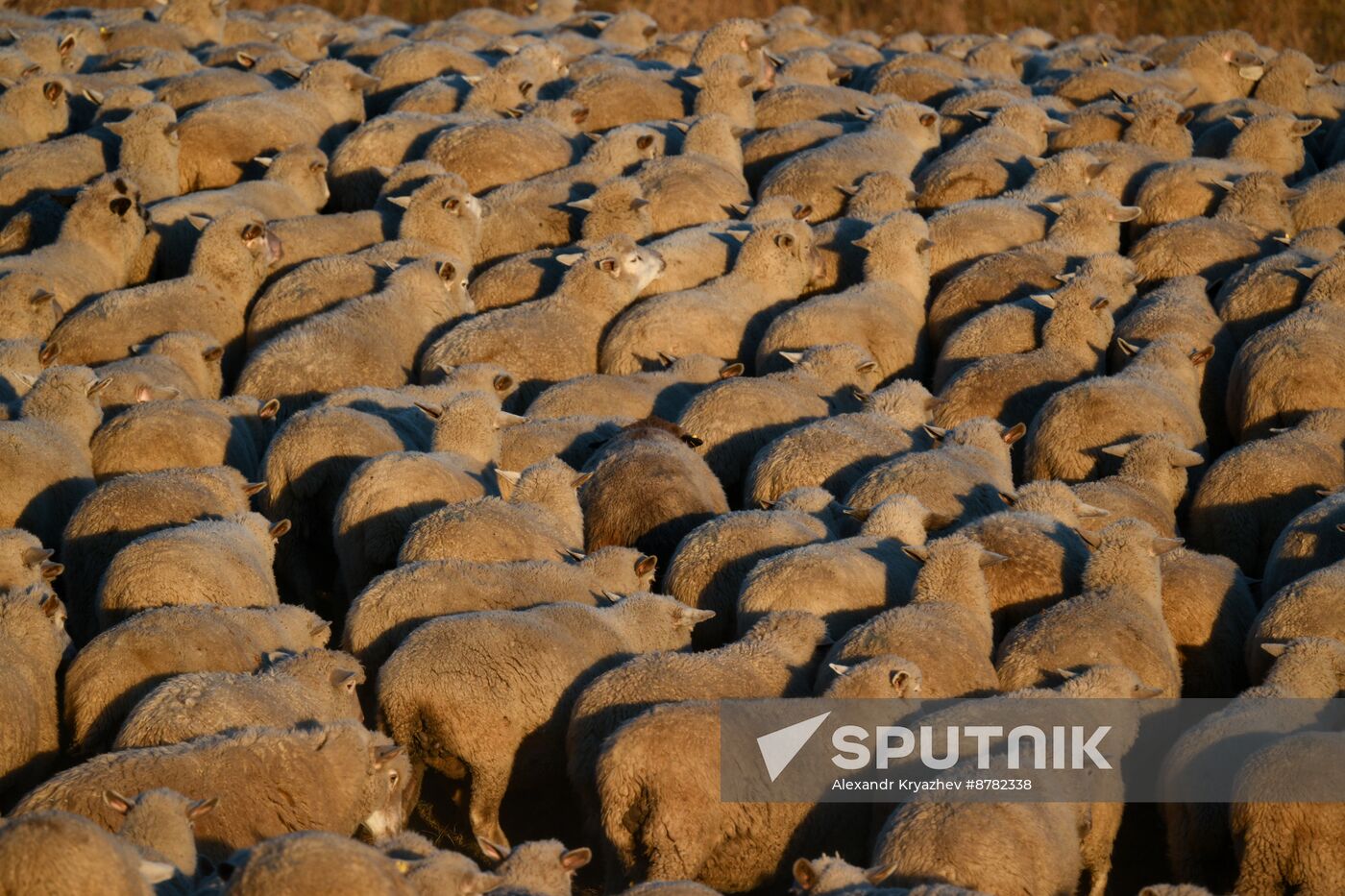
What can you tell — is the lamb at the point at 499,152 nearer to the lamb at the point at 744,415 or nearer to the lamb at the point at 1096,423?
the lamb at the point at 744,415

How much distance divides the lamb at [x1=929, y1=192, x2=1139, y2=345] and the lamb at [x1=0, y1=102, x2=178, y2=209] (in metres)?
6.36

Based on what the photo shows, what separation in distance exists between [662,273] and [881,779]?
22.5ft

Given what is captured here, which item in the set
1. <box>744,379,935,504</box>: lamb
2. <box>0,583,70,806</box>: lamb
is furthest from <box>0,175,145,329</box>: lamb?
<box>744,379,935,504</box>: lamb

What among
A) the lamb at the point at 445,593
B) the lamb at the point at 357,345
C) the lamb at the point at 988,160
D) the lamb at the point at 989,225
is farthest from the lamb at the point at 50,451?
the lamb at the point at 988,160

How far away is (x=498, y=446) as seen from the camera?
10.2 metres

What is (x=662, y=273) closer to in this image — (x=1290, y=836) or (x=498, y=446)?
(x=498, y=446)

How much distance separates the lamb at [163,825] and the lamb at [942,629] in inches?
106

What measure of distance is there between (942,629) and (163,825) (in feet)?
11.2

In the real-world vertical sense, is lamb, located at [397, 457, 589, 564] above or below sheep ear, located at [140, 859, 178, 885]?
below

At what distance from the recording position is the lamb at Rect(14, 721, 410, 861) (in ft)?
20.5

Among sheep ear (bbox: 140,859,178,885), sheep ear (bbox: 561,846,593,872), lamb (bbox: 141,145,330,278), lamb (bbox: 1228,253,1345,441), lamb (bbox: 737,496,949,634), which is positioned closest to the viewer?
sheep ear (bbox: 140,859,178,885)

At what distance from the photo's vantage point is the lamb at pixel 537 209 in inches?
558

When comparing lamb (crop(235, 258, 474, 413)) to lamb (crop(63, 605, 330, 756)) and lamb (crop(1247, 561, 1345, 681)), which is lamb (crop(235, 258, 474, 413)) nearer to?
lamb (crop(63, 605, 330, 756))

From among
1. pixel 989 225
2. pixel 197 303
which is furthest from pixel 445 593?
pixel 989 225
